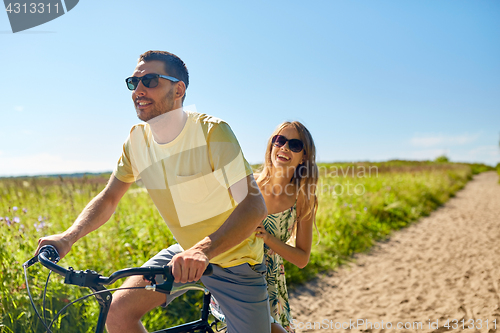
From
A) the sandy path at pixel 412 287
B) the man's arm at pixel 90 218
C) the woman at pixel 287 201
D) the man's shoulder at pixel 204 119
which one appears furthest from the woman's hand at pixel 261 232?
the sandy path at pixel 412 287

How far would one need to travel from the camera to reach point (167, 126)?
6.22 ft

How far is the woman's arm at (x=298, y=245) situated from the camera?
234 cm

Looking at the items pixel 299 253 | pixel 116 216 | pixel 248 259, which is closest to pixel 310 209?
pixel 299 253

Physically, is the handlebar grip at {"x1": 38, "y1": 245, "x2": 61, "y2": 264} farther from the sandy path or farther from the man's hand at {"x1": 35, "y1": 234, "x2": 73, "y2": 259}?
the sandy path

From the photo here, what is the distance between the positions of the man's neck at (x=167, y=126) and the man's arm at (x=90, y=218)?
49 cm

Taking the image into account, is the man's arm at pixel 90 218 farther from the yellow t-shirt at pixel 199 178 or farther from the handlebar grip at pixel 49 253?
the yellow t-shirt at pixel 199 178

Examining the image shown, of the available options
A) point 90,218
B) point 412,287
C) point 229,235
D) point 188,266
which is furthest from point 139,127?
point 412,287

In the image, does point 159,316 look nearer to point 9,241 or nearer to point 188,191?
point 9,241

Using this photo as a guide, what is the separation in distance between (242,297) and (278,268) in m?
0.80

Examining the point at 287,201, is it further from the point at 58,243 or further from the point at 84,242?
the point at 84,242

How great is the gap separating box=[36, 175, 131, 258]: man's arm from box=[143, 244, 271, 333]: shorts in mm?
628

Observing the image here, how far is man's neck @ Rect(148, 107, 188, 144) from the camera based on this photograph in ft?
6.18

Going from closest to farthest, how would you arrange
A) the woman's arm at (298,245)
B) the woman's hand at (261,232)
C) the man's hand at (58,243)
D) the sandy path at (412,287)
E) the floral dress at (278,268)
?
1. the man's hand at (58,243)
2. the woman's hand at (261,232)
3. the woman's arm at (298,245)
4. the floral dress at (278,268)
5. the sandy path at (412,287)

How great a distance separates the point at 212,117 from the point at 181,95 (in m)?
0.34
